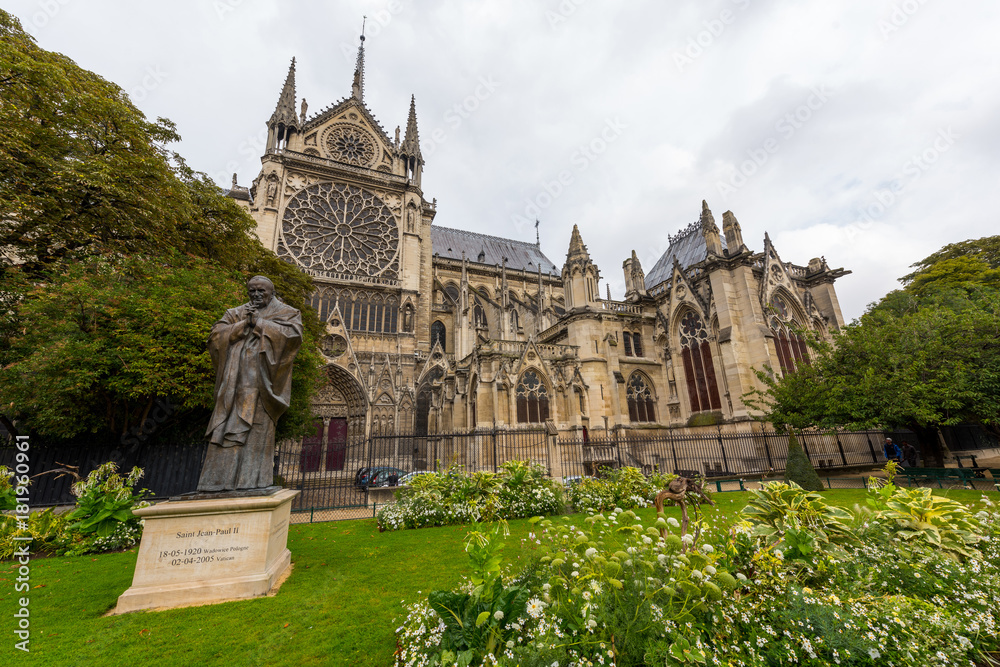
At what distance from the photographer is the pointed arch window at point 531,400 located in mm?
19016

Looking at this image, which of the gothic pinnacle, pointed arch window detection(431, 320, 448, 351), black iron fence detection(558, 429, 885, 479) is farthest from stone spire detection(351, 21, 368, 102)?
black iron fence detection(558, 429, 885, 479)

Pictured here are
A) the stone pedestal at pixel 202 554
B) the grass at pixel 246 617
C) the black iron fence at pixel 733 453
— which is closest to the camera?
the grass at pixel 246 617

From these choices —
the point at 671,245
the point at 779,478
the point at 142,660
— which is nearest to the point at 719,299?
the point at 779,478

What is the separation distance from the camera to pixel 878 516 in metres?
3.97

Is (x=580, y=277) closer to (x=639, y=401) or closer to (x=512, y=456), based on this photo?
(x=639, y=401)

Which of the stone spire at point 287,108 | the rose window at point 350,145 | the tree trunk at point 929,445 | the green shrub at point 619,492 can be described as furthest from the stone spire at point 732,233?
the stone spire at point 287,108

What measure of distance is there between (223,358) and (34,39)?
38.7 ft

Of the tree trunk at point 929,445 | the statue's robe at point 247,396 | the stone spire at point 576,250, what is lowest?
the tree trunk at point 929,445

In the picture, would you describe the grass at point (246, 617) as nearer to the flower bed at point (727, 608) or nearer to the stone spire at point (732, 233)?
the flower bed at point (727, 608)

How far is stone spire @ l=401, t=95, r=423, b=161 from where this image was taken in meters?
31.6

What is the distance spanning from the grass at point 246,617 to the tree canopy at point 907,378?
1216 cm

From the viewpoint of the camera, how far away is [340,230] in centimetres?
2792

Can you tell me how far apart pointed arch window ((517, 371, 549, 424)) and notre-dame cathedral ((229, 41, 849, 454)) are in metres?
0.05

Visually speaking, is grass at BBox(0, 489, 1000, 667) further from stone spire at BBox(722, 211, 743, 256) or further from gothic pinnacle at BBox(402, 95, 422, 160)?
gothic pinnacle at BBox(402, 95, 422, 160)
